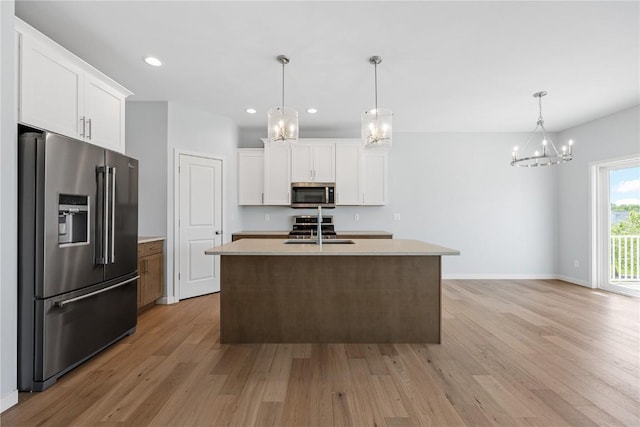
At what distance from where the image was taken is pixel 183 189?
4.14m

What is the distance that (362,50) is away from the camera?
109 inches

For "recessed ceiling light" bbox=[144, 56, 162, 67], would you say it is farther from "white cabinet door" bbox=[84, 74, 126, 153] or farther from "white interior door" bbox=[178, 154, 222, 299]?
"white interior door" bbox=[178, 154, 222, 299]

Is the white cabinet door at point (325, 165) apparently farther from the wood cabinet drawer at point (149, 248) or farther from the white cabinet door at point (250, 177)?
the wood cabinet drawer at point (149, 248)

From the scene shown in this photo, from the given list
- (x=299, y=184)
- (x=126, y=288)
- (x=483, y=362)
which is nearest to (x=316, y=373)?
(x=483, y=362)

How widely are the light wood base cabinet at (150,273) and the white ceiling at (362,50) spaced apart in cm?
189

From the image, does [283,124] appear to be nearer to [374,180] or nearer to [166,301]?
[374,180]

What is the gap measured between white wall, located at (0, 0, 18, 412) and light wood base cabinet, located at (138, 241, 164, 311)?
163cm

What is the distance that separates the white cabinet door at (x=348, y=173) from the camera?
5.09 m

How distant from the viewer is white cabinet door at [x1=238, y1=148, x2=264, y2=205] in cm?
511

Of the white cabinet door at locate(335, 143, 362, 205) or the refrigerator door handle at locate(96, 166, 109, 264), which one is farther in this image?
the white cabinet door at locate(335, 143, 362, 205)

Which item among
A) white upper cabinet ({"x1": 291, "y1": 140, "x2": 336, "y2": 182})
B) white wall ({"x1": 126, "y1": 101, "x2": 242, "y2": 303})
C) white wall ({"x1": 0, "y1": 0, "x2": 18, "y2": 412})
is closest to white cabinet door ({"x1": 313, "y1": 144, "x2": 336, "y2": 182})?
white upper cabinet ({"x1": 291, "y1": 140, "x2": 336, "y2": 182})

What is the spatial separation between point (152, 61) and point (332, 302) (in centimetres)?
288

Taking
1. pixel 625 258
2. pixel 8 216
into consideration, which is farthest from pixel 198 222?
pixel 625 258

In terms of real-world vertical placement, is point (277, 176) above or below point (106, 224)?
above
